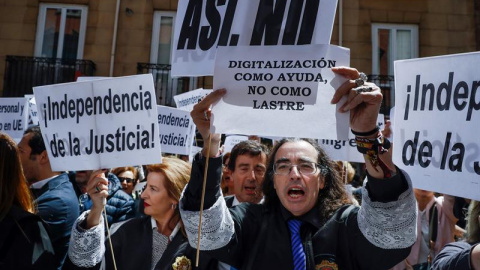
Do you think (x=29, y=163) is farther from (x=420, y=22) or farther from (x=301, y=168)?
(x=420, y=22)

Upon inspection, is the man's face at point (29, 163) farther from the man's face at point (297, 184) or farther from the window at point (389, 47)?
the window at point (389, 47)

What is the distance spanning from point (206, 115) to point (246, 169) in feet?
5.65

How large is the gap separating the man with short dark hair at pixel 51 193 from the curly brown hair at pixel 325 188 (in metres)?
1.24

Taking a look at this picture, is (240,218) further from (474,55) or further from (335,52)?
(474,55)

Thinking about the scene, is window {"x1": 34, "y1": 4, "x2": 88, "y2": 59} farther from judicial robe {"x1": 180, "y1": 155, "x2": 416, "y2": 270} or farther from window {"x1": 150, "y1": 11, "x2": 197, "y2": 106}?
judicial robe {"x1": 180, "y1": 155, "x2": 416, "y2": 270}

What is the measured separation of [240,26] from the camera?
234 centimetres

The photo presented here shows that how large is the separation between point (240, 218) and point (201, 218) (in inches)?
10.9

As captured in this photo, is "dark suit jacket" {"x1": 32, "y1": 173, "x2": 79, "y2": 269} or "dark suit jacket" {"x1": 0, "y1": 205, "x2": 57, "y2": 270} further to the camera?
"dark suit jacket" {"x1": 32, "y1": 173, "x2": 79, "y2": 269}

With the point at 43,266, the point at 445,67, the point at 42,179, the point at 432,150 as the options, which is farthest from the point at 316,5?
the point at 42,179

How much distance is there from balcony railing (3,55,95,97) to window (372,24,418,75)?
796 cm

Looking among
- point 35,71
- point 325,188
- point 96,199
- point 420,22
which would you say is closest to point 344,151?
point 325,188

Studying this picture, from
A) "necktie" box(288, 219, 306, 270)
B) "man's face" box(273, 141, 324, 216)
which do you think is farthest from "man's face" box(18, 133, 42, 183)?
"necktie" box(288, 219, 306, 270)

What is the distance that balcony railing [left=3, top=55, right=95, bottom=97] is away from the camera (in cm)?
1269

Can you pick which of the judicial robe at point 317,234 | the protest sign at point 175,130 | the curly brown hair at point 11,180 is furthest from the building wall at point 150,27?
the judicial robe at point 317,234
